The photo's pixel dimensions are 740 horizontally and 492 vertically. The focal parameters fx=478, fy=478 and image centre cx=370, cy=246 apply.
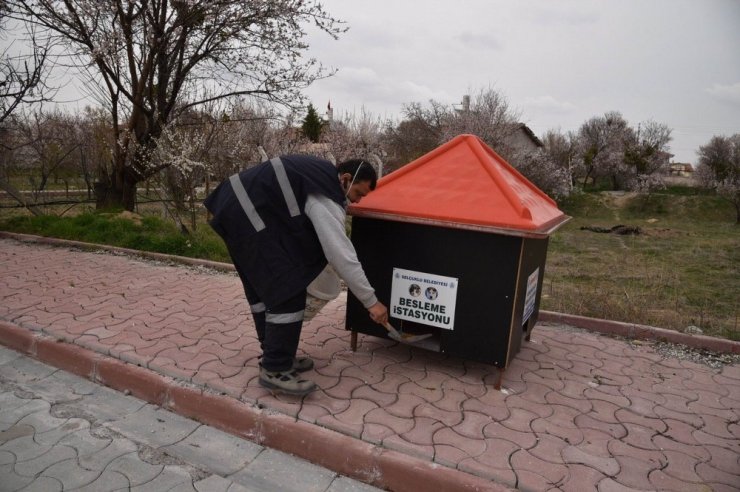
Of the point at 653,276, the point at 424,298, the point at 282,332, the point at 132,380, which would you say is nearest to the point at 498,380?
the point at 424,298

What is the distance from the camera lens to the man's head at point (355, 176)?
2.87 m

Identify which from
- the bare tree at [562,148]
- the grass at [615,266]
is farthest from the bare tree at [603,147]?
the grass at [615,266]

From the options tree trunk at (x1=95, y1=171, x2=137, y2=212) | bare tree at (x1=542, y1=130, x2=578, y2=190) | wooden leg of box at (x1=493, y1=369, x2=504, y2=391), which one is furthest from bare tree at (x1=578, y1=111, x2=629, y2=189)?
wooden leg of box at (x1=493, y1=369, x2=504, y2=391)

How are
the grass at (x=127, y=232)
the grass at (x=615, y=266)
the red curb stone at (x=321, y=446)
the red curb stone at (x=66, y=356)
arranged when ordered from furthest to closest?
1. the grass at (x=127, y=232)
2. the grass at (x=615, y=266)
3. the red curb stone at (x=66, y=356)
4. the red curb stone at (x=321, y=446)

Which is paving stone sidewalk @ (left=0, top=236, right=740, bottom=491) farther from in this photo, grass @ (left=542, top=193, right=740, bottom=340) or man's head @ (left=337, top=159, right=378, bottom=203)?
man's head @ (left=337, top=159, right=378, bottom=203)

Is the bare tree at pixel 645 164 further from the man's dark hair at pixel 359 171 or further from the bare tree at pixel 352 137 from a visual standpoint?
the man's dark hair at pixel 359 171

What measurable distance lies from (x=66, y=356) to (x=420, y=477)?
261cm

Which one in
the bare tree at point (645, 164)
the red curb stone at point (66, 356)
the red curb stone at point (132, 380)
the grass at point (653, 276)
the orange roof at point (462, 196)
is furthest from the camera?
the bare tree at point (645, 164)

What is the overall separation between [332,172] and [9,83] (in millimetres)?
8187

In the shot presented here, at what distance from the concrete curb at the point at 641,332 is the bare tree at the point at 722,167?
24.4m

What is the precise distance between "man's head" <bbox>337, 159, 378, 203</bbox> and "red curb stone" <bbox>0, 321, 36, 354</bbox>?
8.63ft

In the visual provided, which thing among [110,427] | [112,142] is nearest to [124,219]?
[112,142]

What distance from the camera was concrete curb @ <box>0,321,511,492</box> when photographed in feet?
7.36

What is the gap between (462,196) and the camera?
3031mm
